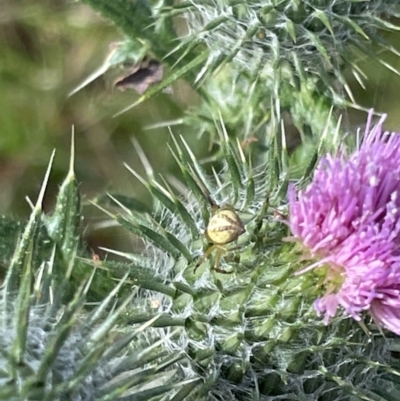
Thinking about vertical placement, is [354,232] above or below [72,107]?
above

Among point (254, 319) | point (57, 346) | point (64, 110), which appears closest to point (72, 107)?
point (64, 110)

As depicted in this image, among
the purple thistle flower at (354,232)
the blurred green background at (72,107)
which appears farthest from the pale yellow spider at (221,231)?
the blurred green background at (72,107)

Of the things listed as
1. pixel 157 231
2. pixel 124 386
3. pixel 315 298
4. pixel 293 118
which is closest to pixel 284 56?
pixel 293 118

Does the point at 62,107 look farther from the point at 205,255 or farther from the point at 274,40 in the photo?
the point at 205,255

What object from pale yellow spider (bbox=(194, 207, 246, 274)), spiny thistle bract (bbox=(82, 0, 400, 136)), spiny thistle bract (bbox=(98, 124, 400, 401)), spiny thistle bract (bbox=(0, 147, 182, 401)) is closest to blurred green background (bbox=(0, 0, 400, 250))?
spiny thistle bract (bbox=(82, 0, 400, 136))

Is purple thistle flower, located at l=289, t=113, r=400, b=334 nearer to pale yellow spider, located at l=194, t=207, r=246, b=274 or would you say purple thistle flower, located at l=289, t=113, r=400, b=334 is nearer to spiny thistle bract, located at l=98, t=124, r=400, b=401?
spiny thistle bract, located at l=98, t=124, r=400, b=401

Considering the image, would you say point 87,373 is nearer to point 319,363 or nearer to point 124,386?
point 124,386

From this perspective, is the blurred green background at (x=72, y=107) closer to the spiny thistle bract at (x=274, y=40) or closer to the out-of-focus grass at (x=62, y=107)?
the out-of-focus grass at (x=62, y=107)
